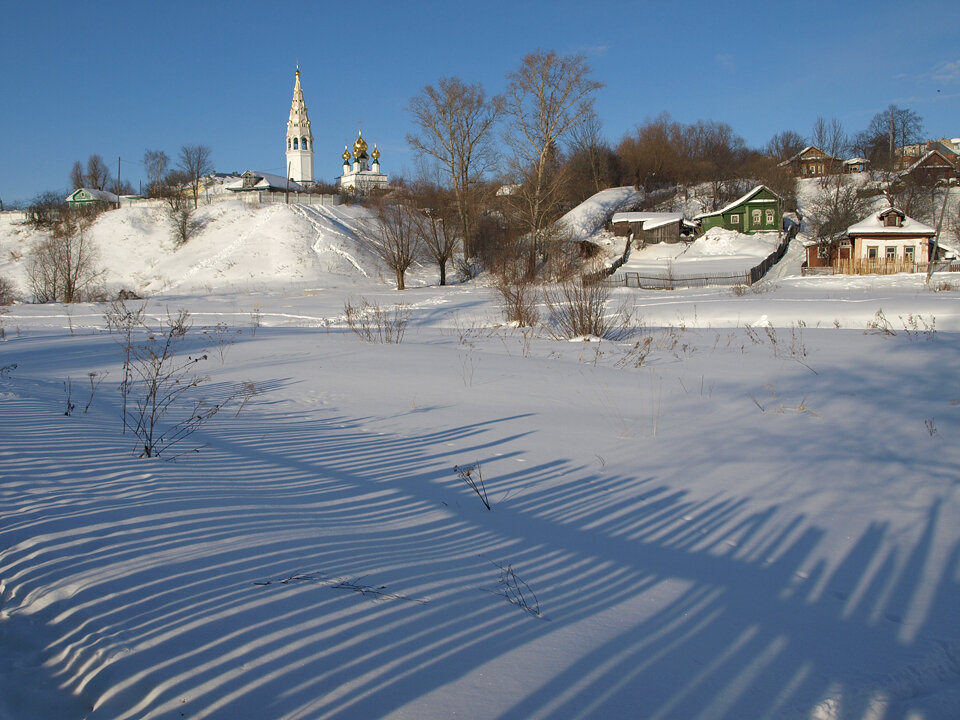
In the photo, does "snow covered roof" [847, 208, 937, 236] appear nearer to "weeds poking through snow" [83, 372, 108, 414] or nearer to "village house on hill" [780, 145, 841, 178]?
"village house on hill" [780, 145, 841, 178]

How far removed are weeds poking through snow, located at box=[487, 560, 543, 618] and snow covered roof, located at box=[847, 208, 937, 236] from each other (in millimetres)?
45643

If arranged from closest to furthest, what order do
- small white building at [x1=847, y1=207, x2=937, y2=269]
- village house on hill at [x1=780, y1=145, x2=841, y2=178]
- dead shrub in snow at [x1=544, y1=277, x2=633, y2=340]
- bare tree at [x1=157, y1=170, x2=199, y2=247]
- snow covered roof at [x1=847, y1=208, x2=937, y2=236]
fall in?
1. dead shrub in snow at [x1=544, y1=277, x2=633, y2=340]
2. snow covered roof at [x1=847, y1=208, x2=937, y2=236]
3. small white building at [x1=847, y1=207, x2=937, y2=269]
4. bare tree at [x1=157, y1=170, x2=199, y2=247]
5. village house on hill at [x1=780, y1=145, x2=841, y2=178]

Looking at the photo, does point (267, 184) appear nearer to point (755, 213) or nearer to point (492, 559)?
point (755, 213)

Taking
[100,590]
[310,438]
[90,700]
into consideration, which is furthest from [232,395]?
[90,700]

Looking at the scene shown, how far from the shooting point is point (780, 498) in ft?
14.5

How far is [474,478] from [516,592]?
1843mm

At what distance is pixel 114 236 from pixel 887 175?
73.6m

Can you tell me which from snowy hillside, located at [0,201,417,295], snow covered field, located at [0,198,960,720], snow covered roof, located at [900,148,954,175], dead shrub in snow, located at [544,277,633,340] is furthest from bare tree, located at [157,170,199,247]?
snow covered roof, located at [900,148,954,175]

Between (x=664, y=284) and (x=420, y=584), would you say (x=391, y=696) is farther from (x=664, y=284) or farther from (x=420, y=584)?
(x=664, y=284)

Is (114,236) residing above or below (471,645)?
above

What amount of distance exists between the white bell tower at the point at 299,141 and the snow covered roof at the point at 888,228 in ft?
240

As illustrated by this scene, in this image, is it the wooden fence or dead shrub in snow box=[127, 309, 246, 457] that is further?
the wooden fence

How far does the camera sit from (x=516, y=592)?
302 centimetres

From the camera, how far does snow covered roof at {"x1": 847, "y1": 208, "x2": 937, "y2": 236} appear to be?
1543 inches
